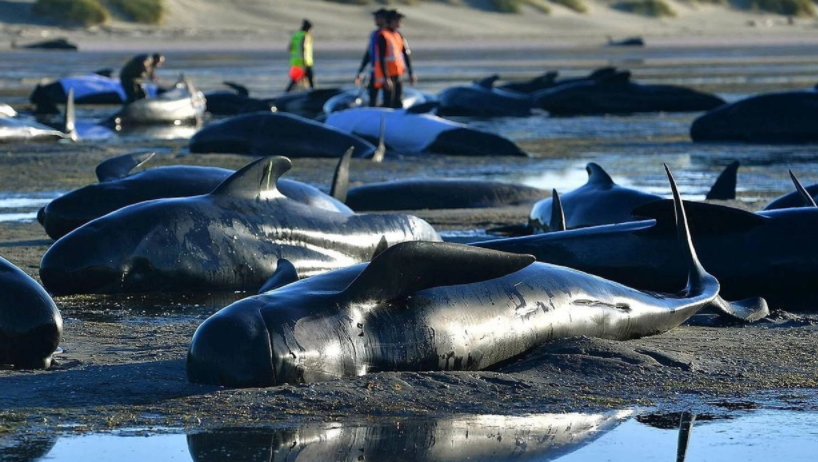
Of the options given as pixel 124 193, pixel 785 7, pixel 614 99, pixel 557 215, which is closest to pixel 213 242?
pixel 124 193

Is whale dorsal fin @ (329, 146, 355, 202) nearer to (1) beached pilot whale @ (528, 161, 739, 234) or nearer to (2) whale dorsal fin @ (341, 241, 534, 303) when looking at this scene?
(1) beached pilot whale @ (528, 161, 739, 234)

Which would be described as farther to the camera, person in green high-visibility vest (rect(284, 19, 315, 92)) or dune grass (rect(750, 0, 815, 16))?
dune grass (rect(750, 0, 815, 16))

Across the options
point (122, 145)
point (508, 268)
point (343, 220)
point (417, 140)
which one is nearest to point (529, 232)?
point (343, 220)

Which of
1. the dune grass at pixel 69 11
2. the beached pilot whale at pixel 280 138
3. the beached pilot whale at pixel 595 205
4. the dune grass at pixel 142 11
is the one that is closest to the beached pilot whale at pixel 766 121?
the beached pilot whale at pixel 280 138

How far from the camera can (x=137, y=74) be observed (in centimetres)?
2408

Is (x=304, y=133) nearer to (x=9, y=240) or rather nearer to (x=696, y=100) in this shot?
(x=9, y=240)

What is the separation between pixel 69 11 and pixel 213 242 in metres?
57.7

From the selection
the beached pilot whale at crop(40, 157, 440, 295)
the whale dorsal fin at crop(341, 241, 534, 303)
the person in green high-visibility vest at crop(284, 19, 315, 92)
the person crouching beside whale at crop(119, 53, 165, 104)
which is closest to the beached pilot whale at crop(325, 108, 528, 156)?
the person crouching beside whale at crop(119, 53, 165, 104)

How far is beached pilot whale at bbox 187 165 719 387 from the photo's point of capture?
5.06 meters

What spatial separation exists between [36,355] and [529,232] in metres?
5.05

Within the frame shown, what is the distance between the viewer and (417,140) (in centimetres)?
1678

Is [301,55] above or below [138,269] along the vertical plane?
below

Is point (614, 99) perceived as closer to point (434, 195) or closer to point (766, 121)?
point (766, 121)

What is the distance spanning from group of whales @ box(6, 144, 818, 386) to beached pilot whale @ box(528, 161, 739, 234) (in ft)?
0.15
